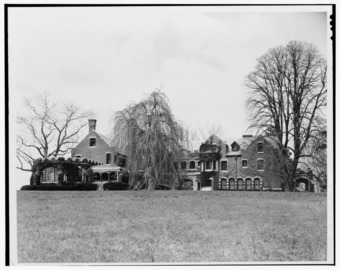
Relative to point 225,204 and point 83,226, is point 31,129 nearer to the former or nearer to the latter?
point 83,226

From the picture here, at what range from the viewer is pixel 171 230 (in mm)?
11945

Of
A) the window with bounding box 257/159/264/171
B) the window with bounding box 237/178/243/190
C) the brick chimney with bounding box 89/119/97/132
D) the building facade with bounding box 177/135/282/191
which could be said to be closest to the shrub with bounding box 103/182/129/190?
the building facade with bounding box 177/135/282/191

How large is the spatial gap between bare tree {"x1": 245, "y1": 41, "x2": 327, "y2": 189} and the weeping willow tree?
366cm

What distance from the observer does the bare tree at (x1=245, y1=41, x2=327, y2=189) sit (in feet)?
42.8

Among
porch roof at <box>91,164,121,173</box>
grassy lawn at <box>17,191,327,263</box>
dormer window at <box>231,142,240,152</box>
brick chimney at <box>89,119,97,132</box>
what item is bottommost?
grassy lawn at <box>17,191,327,263</box>

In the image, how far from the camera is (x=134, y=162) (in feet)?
61.0

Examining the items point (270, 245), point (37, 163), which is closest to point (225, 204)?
point (270, 245)

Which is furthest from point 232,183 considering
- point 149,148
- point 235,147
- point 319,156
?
point 319,156

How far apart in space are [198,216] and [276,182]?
4501 millimetres

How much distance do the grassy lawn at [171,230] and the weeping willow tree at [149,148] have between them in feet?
9.59

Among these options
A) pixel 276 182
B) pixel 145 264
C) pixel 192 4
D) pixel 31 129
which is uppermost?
pixel 192 4

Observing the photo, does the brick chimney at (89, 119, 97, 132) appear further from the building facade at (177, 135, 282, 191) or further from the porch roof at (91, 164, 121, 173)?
the building facade at (177, 135, 282, 191)

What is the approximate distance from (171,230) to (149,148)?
7091 mm

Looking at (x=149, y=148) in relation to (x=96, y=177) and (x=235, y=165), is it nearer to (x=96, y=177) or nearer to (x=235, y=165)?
(x=96, y=177)
